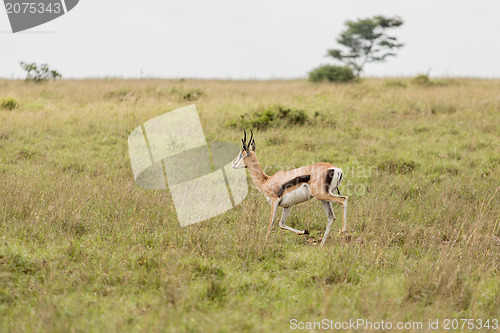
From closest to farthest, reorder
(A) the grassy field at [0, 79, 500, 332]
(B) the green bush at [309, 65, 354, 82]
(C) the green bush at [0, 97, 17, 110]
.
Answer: (A) the grassy field at [0, 79, 500, 332]
(C) the green bush at [0, 97, 17, 110]
(B) the green bush at [309, 65, 354, 82]

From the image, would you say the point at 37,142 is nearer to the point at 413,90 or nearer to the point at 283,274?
the point at 283,274

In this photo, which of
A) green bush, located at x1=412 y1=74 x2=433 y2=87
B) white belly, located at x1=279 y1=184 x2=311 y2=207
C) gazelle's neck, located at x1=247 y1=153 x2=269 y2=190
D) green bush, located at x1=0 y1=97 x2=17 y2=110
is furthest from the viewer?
green bush, located at x1=412 y1=74 x2=433 y2=87

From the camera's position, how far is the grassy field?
5.00 m

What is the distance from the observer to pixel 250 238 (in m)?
6.82

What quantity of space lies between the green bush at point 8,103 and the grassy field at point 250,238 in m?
0.70

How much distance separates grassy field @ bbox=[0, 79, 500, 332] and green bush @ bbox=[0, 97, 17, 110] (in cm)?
70

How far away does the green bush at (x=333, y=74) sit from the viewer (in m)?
26.5

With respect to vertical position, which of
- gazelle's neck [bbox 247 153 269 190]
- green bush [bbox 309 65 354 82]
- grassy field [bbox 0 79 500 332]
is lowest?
grassy field [bbox 0 79 500 332]

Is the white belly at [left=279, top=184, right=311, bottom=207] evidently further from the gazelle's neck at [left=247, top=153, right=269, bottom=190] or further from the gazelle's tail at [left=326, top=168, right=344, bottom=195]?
the gazelle's neck at [left=247, top=153, right=269, bottom=190]

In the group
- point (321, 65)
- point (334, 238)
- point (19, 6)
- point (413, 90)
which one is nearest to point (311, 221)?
point (334, 238)

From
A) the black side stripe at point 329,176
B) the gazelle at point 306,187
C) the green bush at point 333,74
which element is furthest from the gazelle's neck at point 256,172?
the green bush at point 333,74

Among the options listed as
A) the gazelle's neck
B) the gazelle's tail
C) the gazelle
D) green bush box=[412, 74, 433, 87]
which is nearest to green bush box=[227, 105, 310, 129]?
the gazelle's neck

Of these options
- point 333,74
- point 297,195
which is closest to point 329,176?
point 297,195

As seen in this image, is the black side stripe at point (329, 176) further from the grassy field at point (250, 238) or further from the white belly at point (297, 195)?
the grassy field at point (250, 238)
